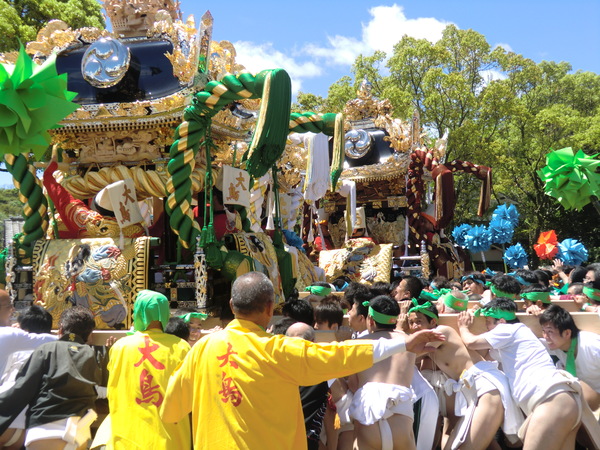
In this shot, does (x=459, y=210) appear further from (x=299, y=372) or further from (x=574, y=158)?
(x=299, y=372)

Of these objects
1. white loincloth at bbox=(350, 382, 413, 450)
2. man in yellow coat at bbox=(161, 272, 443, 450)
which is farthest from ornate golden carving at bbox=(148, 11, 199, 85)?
man in yellow coat at bbox=(161, 272, 443, 450)

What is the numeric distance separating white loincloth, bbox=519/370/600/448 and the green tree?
13691 mm

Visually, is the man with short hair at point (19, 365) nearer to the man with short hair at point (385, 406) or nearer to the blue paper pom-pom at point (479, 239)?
the man with short hair at point (385, 406)

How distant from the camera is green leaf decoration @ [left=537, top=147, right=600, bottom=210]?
897 centimetres

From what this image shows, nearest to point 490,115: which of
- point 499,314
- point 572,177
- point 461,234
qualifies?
point 461,234

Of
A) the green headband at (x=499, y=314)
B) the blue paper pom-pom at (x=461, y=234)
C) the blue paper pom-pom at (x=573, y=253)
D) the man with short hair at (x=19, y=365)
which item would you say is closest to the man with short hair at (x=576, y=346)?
the green headband at (x=499, y=314)

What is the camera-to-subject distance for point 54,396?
3.53 m

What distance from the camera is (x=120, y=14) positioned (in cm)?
773

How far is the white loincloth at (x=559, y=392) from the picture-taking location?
3820mm

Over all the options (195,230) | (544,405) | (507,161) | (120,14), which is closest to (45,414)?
(544,405)

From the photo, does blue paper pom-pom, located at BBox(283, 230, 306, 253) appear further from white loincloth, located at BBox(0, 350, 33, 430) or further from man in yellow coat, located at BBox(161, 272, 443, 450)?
man in yellow coat, located at BBox(161, 272, 443, 450)

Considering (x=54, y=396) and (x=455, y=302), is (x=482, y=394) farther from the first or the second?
(x=54, y=396)

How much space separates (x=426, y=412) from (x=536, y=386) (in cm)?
69

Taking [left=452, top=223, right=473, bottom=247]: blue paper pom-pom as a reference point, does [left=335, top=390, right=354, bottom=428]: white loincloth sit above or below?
below
